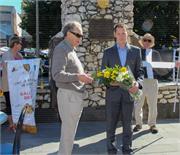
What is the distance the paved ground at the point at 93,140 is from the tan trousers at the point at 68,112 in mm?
1495

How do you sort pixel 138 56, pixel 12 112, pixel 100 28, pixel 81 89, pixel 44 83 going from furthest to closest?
pixel 44 83 < pixel 100 28 < pixel 12 112 < pixel 138 56 < pixel 81 89

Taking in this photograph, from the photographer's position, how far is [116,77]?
18.5ft

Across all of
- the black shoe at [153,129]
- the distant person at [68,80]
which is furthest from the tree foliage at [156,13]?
the distant person at [68,80]

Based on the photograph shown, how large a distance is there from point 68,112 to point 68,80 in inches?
16.7

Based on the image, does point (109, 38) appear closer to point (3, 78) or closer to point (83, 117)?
point (83, 117)

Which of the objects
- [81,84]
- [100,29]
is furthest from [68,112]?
[100,29]

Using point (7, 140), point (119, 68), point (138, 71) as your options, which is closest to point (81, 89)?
point (119, 68)

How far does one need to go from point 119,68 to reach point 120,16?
3.60m

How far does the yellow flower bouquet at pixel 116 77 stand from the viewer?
223 inches

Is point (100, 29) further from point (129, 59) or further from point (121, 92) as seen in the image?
point (121, 92)

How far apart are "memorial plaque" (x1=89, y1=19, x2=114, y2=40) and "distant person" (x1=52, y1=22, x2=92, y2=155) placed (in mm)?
3634

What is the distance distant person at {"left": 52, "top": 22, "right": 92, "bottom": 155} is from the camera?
5.25m

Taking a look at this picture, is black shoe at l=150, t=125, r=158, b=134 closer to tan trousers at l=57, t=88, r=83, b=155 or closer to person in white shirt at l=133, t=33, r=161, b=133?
person in white shirt at l=133, t=33, r=161, b=133

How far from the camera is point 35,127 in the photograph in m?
8.39
